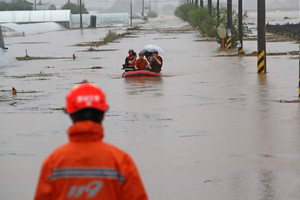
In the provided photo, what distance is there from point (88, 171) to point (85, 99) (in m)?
0.39

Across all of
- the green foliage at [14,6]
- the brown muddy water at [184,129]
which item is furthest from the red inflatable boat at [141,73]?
the green foliage at [14,6]

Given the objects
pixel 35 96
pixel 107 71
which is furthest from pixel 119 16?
pixel 35 96

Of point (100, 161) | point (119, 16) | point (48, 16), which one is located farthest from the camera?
point (119, 16)

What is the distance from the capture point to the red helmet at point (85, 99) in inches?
177

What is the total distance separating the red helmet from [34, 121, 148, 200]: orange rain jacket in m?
0.10

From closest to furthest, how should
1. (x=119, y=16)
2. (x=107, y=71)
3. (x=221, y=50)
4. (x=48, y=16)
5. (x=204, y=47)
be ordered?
(x=107, y=71), (x=221, y=50), (x=204, y=47), (x=48, y=16), (x=119, y=16)

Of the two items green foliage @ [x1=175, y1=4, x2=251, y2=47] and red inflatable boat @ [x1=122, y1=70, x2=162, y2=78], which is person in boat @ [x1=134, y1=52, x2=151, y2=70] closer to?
red inflatable boat @ [x1=122, y1=70, x2=162, y2=78]

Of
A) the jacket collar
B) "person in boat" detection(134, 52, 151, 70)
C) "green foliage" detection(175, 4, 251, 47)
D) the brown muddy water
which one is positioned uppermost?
"green foliage" detection(175, 4, 251, 47)

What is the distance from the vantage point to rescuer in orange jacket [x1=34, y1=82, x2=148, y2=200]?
4453 mm

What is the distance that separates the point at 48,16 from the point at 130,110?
98.0 m

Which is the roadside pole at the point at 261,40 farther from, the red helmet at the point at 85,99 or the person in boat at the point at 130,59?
the red helmet at the point at 85,99

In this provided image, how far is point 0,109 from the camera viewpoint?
1988 centimetres

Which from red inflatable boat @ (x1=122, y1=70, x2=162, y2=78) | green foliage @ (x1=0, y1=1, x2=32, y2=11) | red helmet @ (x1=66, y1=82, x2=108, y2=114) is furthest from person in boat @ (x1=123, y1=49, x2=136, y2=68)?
green foliage @ (x1=0, y1=1, x2=32, y2=11)

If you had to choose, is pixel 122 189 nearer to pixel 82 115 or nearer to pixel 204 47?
pixel 82 115
